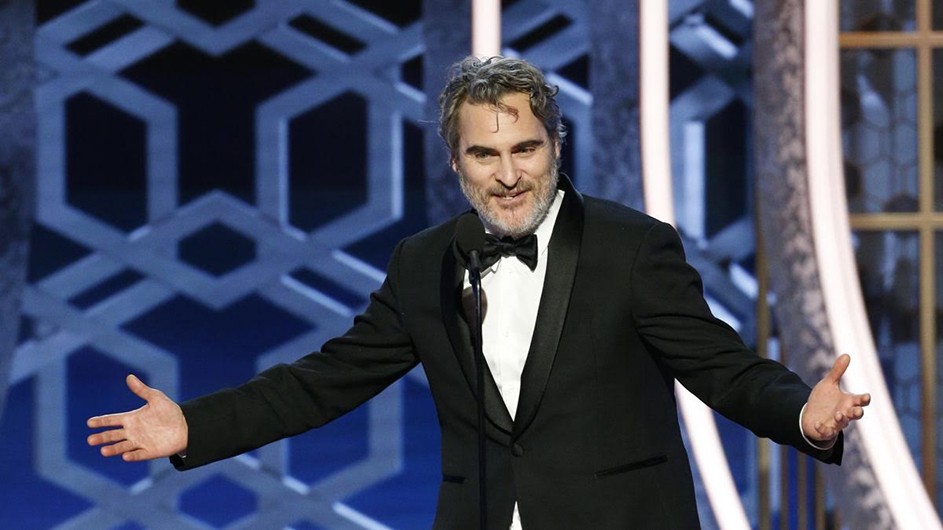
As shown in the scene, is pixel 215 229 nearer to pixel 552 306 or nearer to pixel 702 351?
pixel 552 306

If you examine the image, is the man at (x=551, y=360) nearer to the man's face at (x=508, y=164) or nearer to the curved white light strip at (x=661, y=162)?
the man's face at (x=508, y=164)

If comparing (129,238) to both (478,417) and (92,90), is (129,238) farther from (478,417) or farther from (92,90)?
(478,417)

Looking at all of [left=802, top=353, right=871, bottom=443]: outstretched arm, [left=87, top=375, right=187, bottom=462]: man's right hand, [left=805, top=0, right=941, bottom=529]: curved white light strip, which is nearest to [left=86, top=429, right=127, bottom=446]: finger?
[left=87, top=375, right=187, bottom=462]: man's right hand

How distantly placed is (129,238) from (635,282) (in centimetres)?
258

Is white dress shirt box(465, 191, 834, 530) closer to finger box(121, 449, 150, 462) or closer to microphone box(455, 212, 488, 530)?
microphone box(455, 212, 488, 530)

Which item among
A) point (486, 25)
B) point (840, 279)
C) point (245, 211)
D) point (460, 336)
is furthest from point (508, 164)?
point (245, 211)

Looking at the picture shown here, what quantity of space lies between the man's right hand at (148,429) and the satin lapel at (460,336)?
40 centimetres

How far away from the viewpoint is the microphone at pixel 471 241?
5.53 feet

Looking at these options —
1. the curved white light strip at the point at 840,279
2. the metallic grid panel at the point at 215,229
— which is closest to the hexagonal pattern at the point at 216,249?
the metallic grid panel at the point at 215,229

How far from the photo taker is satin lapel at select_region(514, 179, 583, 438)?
5.80ft

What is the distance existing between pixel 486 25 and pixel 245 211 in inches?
46.4

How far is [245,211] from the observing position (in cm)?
408

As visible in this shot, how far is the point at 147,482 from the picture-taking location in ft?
13.5

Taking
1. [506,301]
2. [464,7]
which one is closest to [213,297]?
[464,7]
